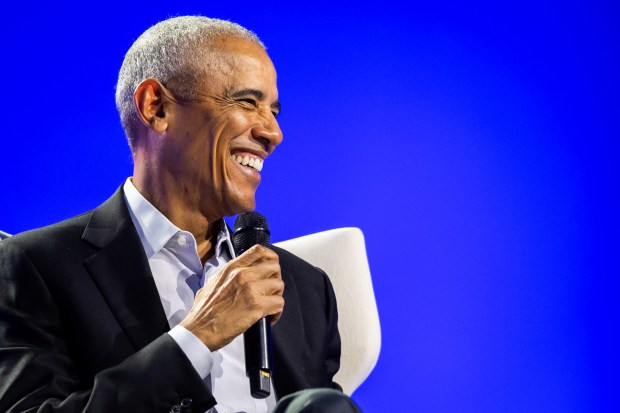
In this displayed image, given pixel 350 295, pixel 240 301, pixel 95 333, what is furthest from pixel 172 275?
pixel 350 295

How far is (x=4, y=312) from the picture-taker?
1450mm

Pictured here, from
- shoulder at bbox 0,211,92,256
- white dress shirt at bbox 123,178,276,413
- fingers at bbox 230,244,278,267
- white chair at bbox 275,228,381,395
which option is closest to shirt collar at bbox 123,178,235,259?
white dress shirt at bbox 123,178,276,413

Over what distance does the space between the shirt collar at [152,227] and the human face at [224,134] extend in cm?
6

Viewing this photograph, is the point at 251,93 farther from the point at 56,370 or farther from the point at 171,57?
the point at 56,370

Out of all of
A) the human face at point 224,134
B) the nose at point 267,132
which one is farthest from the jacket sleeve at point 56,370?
the nose at point 267,132

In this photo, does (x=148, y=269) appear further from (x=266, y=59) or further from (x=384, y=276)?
(x=384, y=276)

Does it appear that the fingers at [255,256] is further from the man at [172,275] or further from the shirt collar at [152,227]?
the shirt collar at [152,227]

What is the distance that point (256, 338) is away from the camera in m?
1.34

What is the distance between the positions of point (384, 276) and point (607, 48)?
1.13 m

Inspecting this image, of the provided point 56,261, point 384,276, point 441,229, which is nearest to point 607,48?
point 441,229

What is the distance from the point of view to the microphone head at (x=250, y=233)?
1475 millimetres

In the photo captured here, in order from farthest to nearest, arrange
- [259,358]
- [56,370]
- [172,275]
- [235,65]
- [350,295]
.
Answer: [350,295], [235,65], [172,275], [56,370], [259,358]

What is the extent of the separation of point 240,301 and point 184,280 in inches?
12.9

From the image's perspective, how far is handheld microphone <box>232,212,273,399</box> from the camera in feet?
4.17
